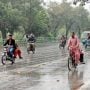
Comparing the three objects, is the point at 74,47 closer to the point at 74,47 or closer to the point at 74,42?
the point at 74,47

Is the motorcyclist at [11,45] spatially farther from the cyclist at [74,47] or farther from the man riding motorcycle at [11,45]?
the cyclist at [74,47]

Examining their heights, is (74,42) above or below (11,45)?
above

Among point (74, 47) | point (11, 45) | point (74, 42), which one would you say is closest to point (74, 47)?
point (74, 47)

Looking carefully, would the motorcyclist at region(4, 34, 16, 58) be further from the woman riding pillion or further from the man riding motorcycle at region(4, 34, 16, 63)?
the woman riding pillion

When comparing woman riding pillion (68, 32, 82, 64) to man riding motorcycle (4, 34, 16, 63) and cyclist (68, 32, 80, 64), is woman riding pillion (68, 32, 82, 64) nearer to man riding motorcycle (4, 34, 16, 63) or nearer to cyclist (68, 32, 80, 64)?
cyclist (68, 32, 80, 64)

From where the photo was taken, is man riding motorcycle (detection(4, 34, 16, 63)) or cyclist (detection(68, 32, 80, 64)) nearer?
cyclist (detection(68, 32, 80, 64))

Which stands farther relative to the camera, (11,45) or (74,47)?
(11,45)

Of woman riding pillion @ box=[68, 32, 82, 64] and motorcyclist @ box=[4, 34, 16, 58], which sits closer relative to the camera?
woman riding pillion @ box=[68, 32, 82, 64]

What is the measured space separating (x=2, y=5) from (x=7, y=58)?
3102cm

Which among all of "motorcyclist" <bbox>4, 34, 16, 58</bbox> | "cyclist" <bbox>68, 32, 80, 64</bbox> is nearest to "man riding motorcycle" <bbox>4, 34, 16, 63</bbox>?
"motorcyclist" <bbox>4, 34, 16, 58</bbox>

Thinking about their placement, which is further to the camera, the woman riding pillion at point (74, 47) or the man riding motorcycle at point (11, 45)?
the man riding motorcycle at point (11, 45)

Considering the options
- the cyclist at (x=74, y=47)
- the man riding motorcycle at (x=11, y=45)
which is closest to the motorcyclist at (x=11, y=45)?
the man riding motorcycle at (x=11, y=45)

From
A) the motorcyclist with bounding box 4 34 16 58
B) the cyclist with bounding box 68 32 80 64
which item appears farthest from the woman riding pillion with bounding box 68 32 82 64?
the motorcyclist with bounding box 4 34 16 58

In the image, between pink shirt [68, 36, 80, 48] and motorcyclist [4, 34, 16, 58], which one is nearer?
pink shirt [68, 36, 80, 48]
